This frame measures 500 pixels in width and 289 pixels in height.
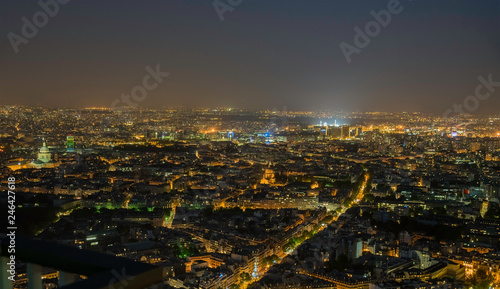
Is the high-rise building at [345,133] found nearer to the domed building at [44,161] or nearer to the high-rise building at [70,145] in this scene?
the high-rise building at [70,145]

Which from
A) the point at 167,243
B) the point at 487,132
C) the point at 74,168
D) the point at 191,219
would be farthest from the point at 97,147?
the point at 487,132

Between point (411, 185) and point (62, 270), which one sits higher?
point (62, 270)

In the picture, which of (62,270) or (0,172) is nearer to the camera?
(62,270)

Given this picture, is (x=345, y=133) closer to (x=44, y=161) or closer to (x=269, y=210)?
(x=44, y=161)

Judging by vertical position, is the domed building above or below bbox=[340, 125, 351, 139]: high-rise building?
below

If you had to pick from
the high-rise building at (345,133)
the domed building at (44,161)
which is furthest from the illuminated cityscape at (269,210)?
the high-rise building at (345,133)

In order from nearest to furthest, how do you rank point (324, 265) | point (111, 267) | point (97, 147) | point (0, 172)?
1. point (111, 267)
2. point (324, 265)
3. point (0, 172)
4. point (97, 147)

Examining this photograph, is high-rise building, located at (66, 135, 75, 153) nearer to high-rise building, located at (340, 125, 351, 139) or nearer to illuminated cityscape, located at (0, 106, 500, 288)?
illuminated cityscape, located at (0, 106, 500, 288)

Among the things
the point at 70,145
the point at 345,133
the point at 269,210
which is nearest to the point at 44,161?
the point at 70,145

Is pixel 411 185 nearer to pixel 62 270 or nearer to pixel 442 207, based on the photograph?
pixel 442 207

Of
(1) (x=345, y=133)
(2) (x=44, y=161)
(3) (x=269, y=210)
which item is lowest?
(3) (x=269, y=210)

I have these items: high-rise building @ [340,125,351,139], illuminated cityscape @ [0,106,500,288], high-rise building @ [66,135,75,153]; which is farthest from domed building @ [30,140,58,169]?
high-rise building @ [340,125,351,139]
